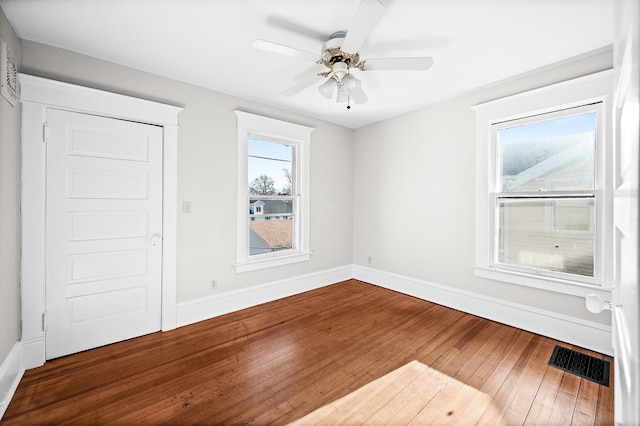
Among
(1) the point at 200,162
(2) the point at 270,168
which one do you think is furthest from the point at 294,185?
(1) the point at 200,162

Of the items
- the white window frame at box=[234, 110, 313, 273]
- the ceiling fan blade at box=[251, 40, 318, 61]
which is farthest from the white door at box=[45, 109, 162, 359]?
the ceiling fan blade at box=[251, 40, 318, 61]

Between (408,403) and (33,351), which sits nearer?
(408,403)

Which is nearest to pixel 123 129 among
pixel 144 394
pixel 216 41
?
pixel 216 41

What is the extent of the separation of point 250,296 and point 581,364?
130 inches

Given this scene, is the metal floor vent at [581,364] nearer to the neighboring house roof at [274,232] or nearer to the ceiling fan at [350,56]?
the ceiling fan at [350,56]

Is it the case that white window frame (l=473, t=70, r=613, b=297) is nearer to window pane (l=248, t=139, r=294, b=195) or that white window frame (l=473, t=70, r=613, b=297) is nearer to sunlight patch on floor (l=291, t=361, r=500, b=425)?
sunlight patch on floor (l=291, t=361, r=500, b=425)

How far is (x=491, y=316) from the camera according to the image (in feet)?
10.5

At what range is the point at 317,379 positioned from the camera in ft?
6.99

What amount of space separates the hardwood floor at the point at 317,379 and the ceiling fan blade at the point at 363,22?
2459 mm

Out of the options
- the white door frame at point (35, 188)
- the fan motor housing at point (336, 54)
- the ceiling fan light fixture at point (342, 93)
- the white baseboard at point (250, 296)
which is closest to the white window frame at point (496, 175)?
the ceiling fan light fixture at point (342, 93)

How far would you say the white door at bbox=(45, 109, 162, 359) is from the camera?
→ 239cm

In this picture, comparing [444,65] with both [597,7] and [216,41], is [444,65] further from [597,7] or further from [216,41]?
[216,41]

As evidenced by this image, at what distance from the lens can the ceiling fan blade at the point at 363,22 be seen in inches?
63.1

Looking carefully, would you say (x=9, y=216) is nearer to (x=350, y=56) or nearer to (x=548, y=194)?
(x=350, y=56)
